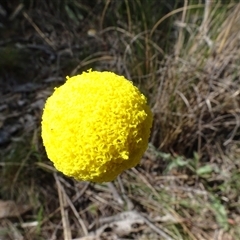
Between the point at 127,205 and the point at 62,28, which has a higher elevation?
the point at 62,28

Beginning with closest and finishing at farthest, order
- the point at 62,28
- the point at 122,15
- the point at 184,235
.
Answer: the point at 184,235 < the point at 122,15 < the point at 62,28

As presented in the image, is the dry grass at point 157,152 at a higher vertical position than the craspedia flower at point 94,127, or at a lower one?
lower

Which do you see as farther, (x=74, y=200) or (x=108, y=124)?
(x=74, y=200)

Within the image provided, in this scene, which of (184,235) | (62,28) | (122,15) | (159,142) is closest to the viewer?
(184,235)

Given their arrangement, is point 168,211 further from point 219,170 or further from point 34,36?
point 34,36

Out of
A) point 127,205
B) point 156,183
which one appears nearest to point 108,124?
point 127,205

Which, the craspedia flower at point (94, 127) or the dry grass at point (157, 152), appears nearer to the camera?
the craspedia flower at point (94, 127)
